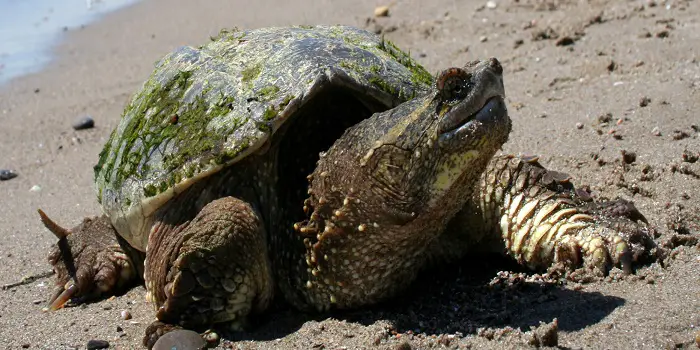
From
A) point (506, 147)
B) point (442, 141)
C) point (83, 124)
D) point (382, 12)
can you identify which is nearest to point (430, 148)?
point (442, 141)

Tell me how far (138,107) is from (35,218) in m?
1.52

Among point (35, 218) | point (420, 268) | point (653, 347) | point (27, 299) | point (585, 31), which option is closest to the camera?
point (653, 347)

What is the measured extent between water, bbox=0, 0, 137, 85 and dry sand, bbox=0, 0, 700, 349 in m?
0.32

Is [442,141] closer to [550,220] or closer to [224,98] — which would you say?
A: [550,220]

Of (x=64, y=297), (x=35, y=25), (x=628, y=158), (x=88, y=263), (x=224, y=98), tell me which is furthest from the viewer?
(x=35, y=25)

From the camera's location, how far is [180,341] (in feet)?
10.5

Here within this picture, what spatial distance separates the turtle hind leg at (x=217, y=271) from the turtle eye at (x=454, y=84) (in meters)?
0.95

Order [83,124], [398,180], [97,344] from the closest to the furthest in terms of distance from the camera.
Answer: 1. [398,180]
2. [97,344]
3. [83,124]

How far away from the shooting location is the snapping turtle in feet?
9.36

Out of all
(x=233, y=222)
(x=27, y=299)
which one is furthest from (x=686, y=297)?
(x=27, y=299)

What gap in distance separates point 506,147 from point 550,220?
64.7 inches

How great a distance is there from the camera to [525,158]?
366 centimetres

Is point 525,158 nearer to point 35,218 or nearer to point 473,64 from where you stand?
point 473,64

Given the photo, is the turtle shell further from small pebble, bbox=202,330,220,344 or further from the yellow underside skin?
the yellow underside skin
